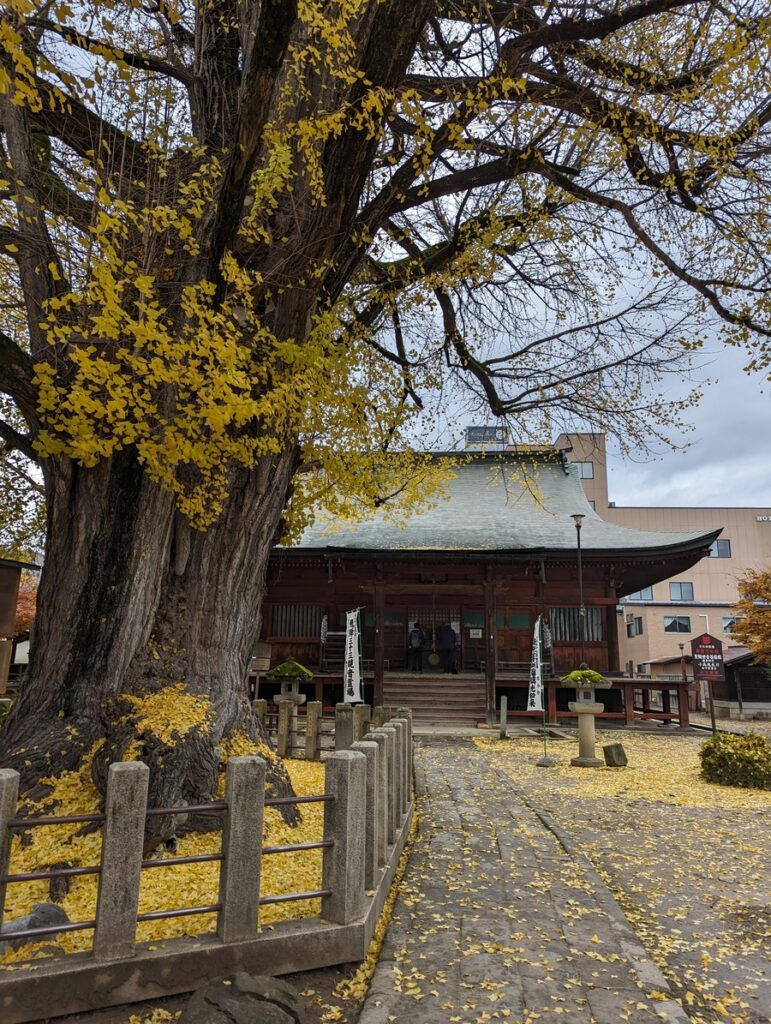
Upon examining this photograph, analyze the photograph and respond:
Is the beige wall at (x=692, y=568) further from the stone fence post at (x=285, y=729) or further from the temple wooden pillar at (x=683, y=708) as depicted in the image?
the stone fence post at (x=285, y=729)

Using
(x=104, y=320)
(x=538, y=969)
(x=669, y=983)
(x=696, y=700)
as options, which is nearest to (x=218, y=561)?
(x=104, y=320)

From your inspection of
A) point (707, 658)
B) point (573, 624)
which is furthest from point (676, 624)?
point (707, 658)

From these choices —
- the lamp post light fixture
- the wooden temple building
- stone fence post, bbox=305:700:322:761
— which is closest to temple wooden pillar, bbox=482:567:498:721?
the wooden temple building

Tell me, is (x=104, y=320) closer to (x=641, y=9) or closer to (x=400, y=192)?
(x=400, y=192)

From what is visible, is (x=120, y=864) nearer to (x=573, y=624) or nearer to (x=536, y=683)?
(x=536, y=683)

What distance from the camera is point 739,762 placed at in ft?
28.9

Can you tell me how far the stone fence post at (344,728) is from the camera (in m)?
7.02

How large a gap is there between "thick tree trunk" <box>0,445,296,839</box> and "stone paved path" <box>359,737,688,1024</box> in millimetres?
1667

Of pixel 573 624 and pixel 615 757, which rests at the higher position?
pixel 573 624

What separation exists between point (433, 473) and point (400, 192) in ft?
14.4

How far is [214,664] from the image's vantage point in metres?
5.24

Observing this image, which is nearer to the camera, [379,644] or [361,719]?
[361,719]

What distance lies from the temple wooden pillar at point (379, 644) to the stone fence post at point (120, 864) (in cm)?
1440

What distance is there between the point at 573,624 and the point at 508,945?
16302mm
